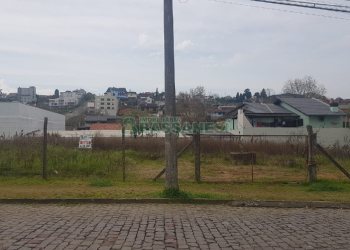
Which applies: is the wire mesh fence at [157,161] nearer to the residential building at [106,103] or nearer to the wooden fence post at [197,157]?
the wooden fence post at [197,157]

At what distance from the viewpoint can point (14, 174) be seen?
608 inches

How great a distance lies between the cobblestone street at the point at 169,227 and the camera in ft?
21.7

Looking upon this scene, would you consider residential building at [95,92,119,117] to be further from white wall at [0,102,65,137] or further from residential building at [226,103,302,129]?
residential building at [226,103,302,129]

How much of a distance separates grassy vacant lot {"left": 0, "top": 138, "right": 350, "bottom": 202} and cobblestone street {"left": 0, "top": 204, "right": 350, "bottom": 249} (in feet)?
5.40

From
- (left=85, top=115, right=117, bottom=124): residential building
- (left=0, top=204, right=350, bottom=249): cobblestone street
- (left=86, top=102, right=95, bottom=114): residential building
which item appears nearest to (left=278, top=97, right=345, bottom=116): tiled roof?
(left=85, top=115, right=117, bottom=124): residential building

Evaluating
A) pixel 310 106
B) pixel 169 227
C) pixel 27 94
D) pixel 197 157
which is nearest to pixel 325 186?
pixel 197 157

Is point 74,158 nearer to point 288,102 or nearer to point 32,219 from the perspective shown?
point 32,219

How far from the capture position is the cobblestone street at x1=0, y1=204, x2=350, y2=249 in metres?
6.62

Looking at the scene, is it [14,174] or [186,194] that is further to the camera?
[14,174]

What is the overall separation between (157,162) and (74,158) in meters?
5.79

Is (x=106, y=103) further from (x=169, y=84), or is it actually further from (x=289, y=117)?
(x=169, y=84)

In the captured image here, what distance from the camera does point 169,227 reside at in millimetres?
7840

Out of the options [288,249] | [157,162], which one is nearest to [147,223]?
[288,249]

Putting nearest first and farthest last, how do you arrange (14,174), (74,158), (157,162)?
(14,174)
(74,158)
(157,162)
